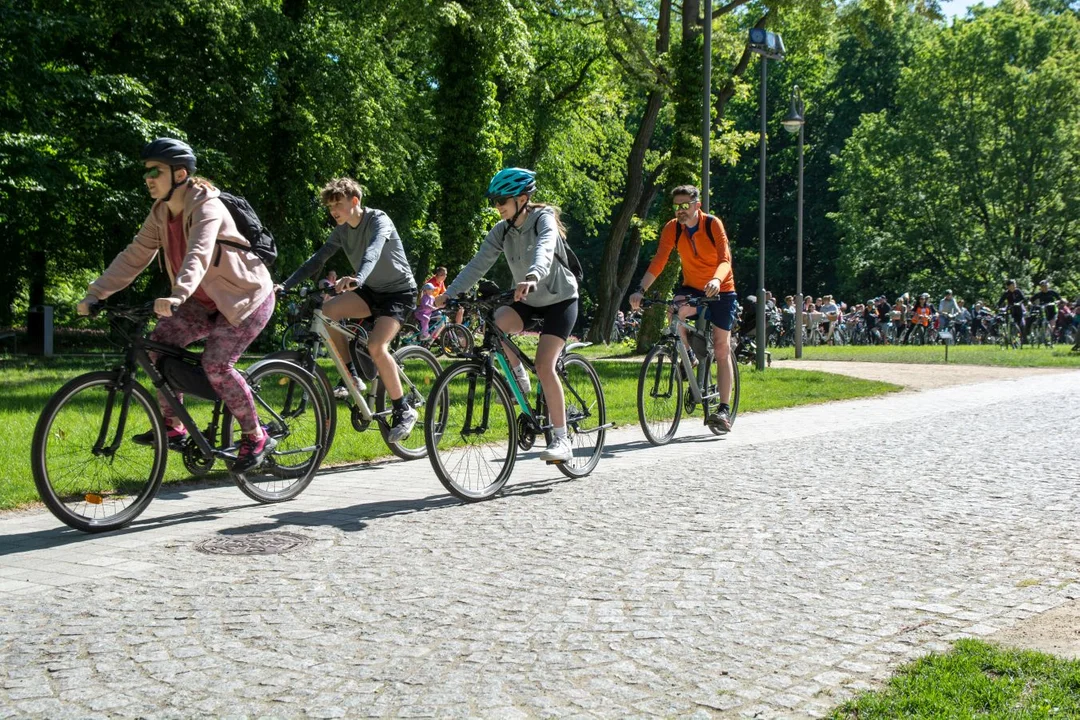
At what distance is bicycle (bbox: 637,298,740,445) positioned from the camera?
34.6 feet

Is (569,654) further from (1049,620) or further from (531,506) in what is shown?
(531,506)

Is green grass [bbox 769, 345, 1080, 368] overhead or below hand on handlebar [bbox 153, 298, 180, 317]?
below

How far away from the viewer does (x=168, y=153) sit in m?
6.43

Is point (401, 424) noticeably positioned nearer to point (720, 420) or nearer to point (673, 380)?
point (673, 380)

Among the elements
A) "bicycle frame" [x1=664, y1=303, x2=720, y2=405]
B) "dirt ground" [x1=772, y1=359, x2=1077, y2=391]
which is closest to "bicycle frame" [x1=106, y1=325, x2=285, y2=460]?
"bicycle frame" [x1=664, y1=303, x2=720, y2=405]

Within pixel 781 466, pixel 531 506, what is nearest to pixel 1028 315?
pixel 781 466

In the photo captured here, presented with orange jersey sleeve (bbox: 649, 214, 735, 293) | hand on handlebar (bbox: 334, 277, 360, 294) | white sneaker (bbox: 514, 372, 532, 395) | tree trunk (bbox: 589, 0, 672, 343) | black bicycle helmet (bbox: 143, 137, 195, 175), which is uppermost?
tree trunk (bbox: 589, 0, 672, 343)

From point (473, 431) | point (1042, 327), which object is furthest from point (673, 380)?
point (1042, 327)

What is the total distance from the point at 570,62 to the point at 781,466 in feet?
94.5

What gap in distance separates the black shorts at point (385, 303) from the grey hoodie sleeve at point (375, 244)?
0.37 meters

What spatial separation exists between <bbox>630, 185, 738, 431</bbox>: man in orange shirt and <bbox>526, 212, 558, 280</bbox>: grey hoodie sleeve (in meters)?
2.88

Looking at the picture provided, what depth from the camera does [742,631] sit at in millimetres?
4438

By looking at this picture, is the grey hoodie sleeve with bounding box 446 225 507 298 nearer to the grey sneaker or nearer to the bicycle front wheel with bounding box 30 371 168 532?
the grey sneaker

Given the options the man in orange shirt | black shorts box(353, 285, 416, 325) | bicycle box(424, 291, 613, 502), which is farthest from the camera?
the man in orange shirt
